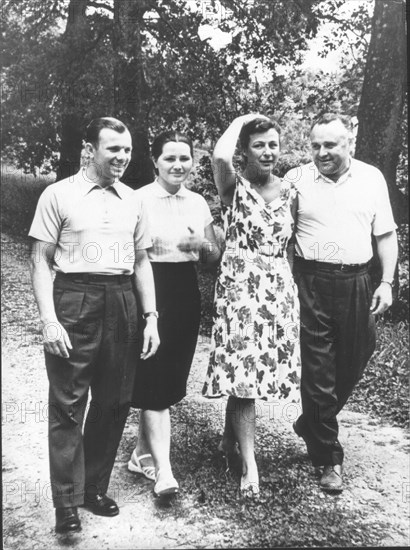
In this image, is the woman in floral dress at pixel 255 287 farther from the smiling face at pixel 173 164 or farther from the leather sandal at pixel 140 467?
the leather sandal at pixel 140 467

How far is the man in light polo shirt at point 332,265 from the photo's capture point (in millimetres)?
3217

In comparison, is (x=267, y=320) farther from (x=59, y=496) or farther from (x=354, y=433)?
(x=59, y=496)

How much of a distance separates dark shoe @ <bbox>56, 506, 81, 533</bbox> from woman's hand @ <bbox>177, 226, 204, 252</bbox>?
4.47 ft

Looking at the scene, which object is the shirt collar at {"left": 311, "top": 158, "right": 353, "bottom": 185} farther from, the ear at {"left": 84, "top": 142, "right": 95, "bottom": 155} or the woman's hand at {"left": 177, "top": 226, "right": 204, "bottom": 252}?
the ear at {"left": 84, "top": 142, "right": 95, "bottom": 155}

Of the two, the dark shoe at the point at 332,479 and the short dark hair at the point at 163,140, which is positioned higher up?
the short dark hair at the point at 163,140

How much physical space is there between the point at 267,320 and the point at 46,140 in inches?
57.4

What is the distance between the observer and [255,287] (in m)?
3.04

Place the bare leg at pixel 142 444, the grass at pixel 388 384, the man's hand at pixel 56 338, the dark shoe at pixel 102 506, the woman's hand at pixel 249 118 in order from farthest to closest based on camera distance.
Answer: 1. the grass at pixel 388 384
2. the bare leg at pixel 142 444
3. the woman's hand at pixel 249 118
4. the dark shoe at pixel 102 506
5. the man's hand at pixel 56 338

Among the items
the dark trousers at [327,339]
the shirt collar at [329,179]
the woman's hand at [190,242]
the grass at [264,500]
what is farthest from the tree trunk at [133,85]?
the grass at [264,500]

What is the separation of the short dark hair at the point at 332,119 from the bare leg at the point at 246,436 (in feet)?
5.01

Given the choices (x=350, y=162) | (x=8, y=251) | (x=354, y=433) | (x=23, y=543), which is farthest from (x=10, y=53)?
(x=354, y=433)

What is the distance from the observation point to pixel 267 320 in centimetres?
306

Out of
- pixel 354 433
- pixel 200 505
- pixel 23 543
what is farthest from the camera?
pixel 354 433

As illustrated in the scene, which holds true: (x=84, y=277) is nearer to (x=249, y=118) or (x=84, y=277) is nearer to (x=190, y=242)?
(x=190, y=242)
